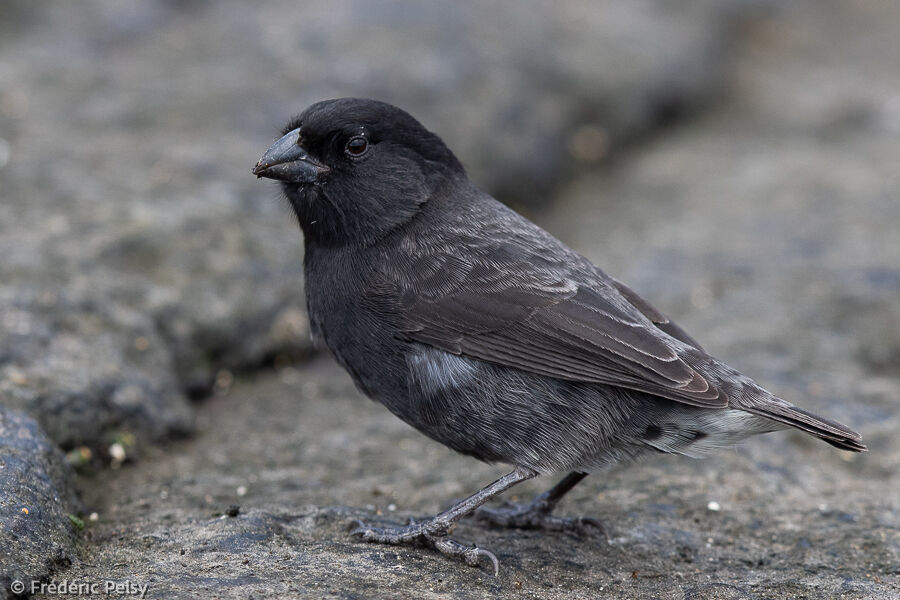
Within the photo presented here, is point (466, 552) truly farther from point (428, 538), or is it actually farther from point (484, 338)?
point (484, 338)

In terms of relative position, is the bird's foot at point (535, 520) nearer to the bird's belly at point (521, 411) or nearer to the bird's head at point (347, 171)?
the bird's belly at point (521, 411)

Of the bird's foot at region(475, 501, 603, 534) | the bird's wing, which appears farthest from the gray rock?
the bird's foot at region(475, 501, 603, 534)

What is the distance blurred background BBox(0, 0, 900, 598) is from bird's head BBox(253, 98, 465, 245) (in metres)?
1.34

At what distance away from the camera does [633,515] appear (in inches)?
187

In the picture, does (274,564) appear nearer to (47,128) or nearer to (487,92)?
(47,128)

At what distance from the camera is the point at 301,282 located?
6621mm

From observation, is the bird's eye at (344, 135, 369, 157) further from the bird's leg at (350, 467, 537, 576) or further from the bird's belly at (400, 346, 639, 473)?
the bird's leg at (350, 467, 537, 576)

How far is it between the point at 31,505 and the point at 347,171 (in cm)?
201

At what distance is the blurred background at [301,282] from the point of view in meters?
4.23

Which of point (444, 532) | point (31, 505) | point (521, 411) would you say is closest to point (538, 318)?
point (521, 411)

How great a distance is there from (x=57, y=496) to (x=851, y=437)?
3.30 meters

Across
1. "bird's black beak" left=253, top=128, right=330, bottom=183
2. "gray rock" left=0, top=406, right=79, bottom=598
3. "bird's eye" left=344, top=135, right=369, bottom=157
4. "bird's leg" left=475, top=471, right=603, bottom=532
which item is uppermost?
"bird's eye" left=344, top=135, right=369, bottom=157

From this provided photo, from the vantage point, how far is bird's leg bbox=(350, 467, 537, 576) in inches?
164

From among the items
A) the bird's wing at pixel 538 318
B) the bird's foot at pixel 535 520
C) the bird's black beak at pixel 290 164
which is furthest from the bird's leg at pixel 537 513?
the bird's black beak at pixel 290 164
